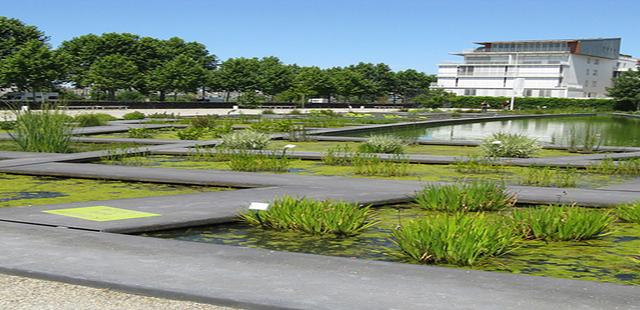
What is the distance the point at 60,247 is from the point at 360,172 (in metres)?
8.05

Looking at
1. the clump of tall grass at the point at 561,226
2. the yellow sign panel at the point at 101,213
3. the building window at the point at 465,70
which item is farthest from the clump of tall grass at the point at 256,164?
the building window at the point at 465,70

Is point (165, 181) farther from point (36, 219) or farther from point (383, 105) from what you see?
point (383, 105)

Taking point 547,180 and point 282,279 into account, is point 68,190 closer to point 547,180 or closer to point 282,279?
point 282,279

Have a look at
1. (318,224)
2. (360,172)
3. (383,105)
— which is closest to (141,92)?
(383,105)

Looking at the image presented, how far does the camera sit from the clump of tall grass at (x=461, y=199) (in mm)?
9016

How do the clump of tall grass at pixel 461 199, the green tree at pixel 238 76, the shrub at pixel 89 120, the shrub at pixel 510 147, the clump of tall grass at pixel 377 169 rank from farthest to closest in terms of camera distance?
the green tree at pixel 238 76 → the shrub at pixel 89 120 → the shrub at pixel 510 147 → the clump of tall grass at pixel 377 169 → the clump of tall grass at pixel 461 199

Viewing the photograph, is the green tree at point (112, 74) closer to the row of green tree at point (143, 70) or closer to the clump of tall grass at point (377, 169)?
the row of green tree at point (143, 70)

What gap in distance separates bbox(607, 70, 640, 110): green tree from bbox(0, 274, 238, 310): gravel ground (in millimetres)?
96083

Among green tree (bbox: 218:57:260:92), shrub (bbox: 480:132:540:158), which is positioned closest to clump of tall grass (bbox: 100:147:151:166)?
shrub (bbox: 480:132:540:158)

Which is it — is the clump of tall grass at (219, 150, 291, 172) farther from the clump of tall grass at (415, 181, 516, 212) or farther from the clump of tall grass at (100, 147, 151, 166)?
the clump of tall grass at (415, 181, 516, 212)

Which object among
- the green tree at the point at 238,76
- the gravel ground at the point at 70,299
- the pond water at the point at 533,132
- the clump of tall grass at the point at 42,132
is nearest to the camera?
the gravel ground at the point at 70,299

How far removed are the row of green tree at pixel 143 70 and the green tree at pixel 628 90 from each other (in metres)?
37.2

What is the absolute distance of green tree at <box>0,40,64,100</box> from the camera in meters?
60.0

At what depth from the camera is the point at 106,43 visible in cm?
8269
